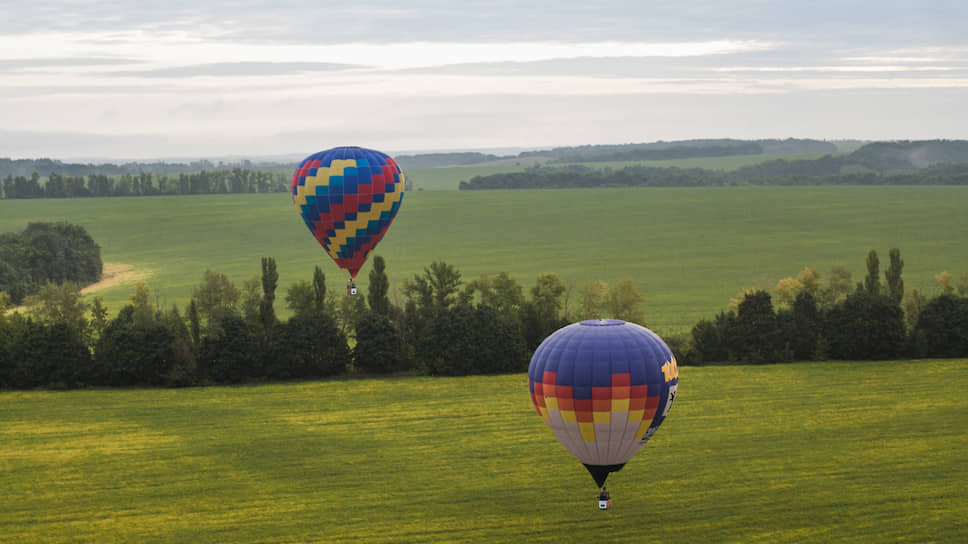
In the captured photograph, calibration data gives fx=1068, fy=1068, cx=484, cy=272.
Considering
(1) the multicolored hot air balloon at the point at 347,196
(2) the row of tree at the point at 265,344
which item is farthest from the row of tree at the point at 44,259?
(1) the multicolored hot air balloon at the point at 347,196

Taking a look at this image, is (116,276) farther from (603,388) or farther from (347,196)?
(603,388)

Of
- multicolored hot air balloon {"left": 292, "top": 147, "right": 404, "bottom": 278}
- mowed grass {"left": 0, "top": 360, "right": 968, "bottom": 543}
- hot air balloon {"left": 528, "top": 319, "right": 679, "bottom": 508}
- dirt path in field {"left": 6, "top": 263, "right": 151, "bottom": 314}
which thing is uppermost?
multicolored hot air balloon {"left": 292, "top": 147, "right": 404, "bottom": 278}

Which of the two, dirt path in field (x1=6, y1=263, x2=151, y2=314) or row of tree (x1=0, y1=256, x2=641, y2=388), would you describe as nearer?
row of tree (x1=0, y1=256, x2=641, y2=388)

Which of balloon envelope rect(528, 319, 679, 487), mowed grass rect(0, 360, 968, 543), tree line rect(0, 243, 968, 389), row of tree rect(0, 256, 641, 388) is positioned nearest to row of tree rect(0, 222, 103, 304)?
tree line rect(0, 243, 968, 389)

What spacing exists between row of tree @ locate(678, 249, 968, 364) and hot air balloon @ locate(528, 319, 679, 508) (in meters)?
27.2

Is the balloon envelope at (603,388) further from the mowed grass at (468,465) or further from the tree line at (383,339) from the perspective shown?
the tree line at (383,339)

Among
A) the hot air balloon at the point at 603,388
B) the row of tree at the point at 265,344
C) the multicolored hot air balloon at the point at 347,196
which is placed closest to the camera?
the hot air balloon at the point at 603,388

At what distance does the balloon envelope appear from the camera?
31594mm

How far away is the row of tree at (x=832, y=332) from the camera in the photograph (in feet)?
192

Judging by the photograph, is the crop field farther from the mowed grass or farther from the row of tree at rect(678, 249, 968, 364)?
the mowed grass

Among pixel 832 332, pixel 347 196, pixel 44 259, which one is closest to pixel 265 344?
pixel 347 196

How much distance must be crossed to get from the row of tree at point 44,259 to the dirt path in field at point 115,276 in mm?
1271

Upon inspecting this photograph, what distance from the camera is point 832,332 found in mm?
59094

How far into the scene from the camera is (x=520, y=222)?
6526 inches
